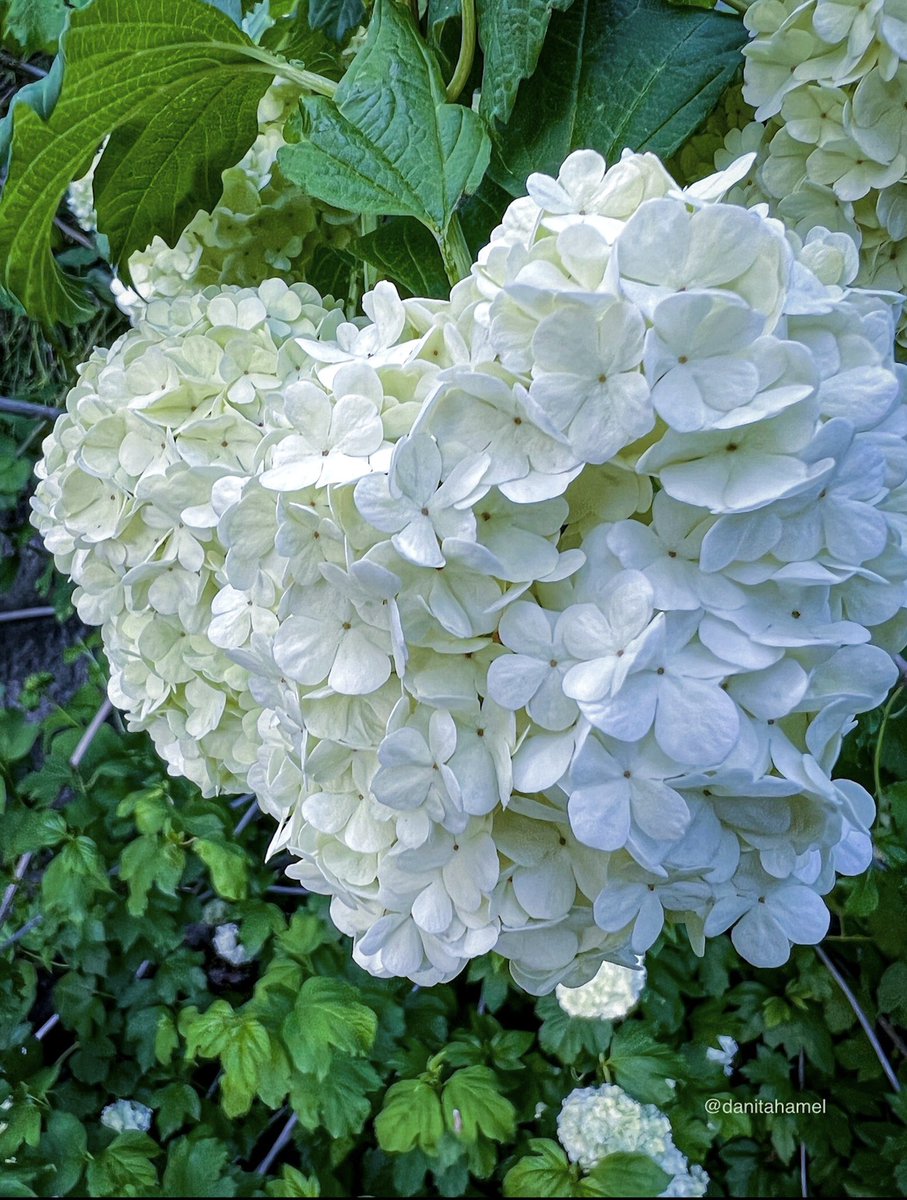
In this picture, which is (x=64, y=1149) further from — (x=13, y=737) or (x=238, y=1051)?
(x=13, y=737)

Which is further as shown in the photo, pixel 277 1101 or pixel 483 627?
pixel 277 1101

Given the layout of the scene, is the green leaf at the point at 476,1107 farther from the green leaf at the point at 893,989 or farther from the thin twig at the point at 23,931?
the thin twig at the point at 23,931

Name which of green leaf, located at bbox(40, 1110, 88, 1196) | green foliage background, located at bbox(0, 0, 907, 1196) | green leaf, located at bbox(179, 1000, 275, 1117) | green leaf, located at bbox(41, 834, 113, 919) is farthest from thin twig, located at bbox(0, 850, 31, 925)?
green leaf, located at bbox(179, 1000, 275, 1117)

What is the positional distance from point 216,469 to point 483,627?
0.19 m

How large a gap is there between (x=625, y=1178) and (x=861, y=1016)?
0.96 feet

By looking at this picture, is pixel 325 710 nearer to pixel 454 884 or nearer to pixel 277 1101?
pixel 454 884

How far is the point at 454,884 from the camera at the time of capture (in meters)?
0.35

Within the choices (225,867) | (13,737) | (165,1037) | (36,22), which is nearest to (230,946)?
(165,1037)

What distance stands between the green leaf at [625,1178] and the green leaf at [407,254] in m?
0.64

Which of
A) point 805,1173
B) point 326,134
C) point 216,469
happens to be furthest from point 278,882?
point 326,134

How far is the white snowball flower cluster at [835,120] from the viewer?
0.45 m

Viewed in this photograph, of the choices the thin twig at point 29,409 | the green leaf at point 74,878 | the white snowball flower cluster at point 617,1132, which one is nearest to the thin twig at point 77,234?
the thin twig at point 29,409

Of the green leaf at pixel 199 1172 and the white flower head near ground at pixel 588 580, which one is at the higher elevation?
the white flower head near ground at pixel 588 580

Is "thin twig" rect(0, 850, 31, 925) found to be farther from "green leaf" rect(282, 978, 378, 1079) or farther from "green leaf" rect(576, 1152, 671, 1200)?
"green leaf" rect(576, 1152, 671, 1200)
